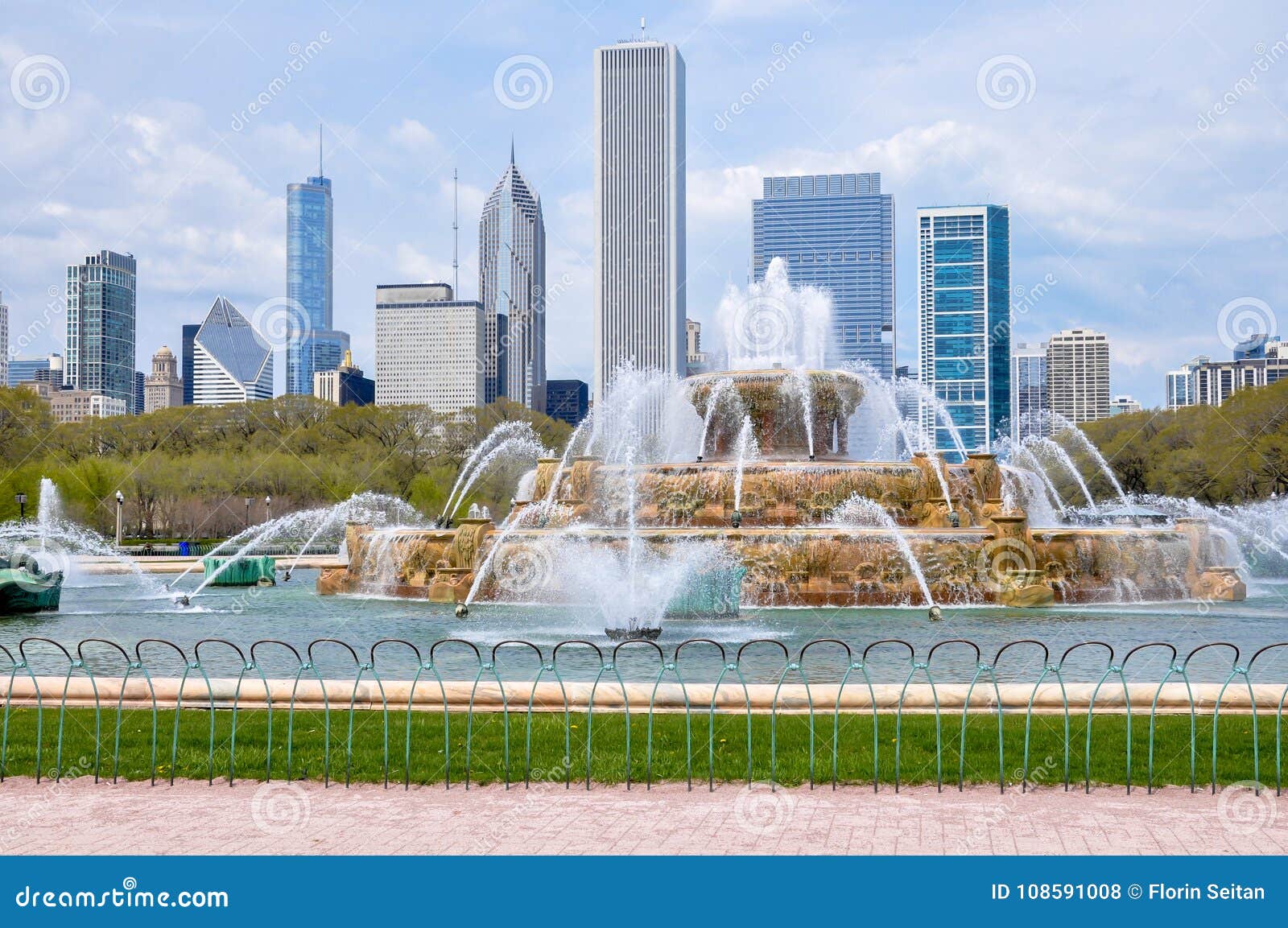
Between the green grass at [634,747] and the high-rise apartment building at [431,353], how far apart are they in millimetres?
164431

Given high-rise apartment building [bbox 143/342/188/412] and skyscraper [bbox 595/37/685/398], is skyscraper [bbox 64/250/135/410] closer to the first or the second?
high-rise apartment building [bbox 143/342/188/412]

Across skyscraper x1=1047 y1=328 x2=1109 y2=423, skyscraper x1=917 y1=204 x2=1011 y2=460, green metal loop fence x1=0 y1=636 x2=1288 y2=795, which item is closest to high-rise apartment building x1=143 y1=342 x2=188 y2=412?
skyscraper x1=917 y1=204 x2=1011 y2=460

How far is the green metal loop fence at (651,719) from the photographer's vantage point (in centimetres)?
855

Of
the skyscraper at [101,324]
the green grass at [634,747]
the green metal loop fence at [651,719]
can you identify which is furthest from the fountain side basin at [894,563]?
the skyscraper at [101,324]

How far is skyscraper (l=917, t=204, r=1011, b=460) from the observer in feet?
567

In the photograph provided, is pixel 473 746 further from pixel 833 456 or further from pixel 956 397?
pixel 956 397

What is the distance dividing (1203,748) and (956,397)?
174 m

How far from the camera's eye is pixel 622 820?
24.1 feet

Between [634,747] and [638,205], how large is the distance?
540 feet

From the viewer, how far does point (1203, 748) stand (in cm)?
918

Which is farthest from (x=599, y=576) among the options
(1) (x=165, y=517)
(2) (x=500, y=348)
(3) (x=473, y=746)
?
(2) (x=500, y=348)

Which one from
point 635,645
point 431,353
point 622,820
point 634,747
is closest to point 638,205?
point 431,353

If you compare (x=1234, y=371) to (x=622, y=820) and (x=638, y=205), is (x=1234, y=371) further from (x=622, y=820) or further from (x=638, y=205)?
(x=622, y=820)

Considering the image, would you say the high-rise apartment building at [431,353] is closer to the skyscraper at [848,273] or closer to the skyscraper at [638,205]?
the skyscraper at [638,205]
